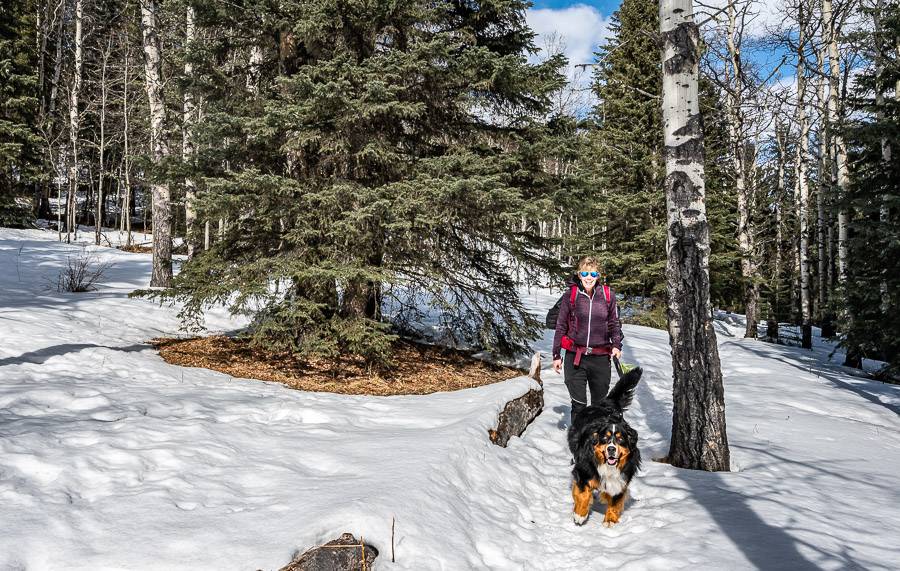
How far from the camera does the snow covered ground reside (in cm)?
267

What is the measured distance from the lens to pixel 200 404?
480 cm

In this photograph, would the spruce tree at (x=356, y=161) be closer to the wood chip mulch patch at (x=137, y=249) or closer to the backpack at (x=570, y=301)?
the backpack at (x=570, y=301)

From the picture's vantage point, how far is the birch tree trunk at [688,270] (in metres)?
4.61

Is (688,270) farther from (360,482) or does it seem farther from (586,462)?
(360,482)

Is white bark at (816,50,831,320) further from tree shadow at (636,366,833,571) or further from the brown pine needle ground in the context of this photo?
the brown pine needle ground

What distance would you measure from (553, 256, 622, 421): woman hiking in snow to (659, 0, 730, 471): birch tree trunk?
63 cm

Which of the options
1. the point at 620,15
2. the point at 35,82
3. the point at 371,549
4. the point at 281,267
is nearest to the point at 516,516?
the point at 371,549

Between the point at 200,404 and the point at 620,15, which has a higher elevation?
the point at 620,15

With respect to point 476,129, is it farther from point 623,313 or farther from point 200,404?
point 623,313

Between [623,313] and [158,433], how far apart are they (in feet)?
56.6

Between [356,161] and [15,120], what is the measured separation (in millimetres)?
24739

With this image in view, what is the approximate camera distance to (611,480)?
147 inches

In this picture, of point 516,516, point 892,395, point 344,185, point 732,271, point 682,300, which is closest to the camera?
point 516,516

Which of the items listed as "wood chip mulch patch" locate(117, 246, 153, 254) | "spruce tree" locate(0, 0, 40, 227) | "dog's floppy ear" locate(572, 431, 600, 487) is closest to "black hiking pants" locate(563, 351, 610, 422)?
"dog's floppy ear" locate(572, 431, 600, 487)
